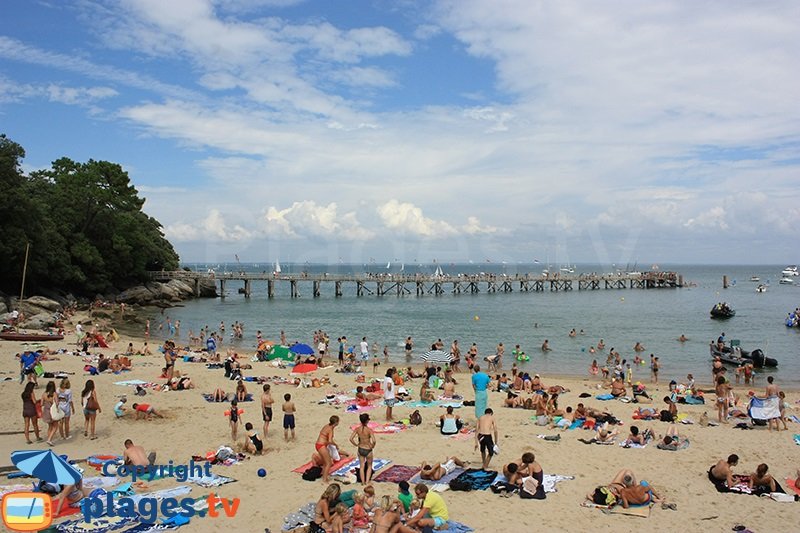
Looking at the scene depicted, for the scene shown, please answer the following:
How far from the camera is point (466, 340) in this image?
32781 mm

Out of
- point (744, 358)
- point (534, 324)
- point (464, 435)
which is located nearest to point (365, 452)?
point (464, 435)

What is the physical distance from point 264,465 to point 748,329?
3842cm

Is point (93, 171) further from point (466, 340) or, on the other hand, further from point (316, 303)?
point (466, 340)

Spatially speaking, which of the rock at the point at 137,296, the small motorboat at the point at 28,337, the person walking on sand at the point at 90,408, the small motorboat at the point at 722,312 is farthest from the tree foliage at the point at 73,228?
the small motorboat at the point at 722,312

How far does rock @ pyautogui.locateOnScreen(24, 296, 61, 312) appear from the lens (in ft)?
115

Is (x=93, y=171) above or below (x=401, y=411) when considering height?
Result: above

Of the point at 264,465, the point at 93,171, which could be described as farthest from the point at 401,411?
the point at 93,171

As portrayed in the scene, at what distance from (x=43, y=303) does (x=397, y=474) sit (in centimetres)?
3382

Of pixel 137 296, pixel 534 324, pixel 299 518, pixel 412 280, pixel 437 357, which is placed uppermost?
pixel 412 280

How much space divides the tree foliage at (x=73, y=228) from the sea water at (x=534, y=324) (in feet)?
20.5

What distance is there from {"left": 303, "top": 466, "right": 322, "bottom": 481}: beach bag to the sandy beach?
0.34ft

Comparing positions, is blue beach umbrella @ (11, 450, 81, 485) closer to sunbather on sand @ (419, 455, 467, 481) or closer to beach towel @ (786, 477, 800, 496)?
sunbather on sand @ (419, 455, 467, 481)

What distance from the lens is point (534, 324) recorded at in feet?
129

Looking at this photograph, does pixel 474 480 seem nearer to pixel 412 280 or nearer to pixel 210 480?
pixel 210 480
